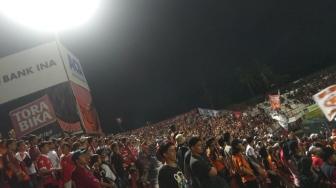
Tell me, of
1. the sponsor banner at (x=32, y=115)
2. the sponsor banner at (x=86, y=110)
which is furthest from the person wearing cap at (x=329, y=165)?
the sponsor banner at (x=86, y=110)

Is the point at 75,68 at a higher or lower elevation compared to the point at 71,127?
higher

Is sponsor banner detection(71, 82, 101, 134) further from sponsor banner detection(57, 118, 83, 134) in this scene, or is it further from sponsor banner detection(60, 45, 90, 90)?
sponsor banner detection(57, 118, 83, 134)

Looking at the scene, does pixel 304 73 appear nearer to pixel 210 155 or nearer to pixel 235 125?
pixel 235 125

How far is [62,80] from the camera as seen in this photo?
1281 inches

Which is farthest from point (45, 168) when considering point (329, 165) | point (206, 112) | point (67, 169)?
point (206, 112)

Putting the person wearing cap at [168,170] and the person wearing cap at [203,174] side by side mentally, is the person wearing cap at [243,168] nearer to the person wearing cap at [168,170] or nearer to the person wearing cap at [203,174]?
the person wearing cap at [203,174]

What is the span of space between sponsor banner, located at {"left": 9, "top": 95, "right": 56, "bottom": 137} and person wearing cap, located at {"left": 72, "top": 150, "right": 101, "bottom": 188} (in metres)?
10.6

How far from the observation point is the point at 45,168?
920 cm

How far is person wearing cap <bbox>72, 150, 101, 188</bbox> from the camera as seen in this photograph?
8.01 m

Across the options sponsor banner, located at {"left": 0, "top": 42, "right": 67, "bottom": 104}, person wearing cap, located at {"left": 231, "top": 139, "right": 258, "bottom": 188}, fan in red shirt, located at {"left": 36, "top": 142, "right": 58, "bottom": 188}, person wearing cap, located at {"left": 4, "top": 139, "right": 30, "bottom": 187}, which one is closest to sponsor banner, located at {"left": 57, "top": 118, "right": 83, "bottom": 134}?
sponsor banner, located at {"left": 0, "top": 42, "right": 67, "bottom": 104}

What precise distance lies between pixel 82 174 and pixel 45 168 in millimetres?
1475

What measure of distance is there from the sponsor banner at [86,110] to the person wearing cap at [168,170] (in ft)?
81.3

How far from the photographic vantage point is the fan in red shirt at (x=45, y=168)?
9.09m

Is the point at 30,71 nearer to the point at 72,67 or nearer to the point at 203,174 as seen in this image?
the point at 72,67
